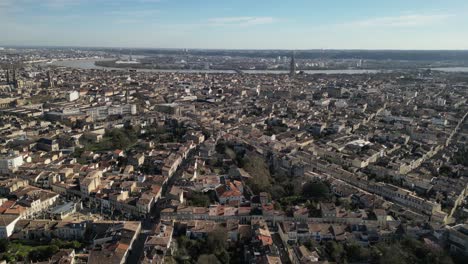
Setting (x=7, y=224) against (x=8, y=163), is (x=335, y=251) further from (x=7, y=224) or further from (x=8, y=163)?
(x=8, y=163)

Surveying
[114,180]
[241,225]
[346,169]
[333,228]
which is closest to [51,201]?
[114,180]

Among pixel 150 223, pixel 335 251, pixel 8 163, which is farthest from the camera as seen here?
pixel 8 163

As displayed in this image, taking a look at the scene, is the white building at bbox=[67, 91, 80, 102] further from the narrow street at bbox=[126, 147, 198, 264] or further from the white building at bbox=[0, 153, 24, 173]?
the narrow street at bbox=[126, 147, 198, 264]

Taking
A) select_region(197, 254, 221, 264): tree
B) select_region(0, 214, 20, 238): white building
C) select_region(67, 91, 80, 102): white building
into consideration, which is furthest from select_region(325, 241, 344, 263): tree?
select_region(67, 91, 80, 102): white building

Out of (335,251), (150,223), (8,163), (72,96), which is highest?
(72,96)

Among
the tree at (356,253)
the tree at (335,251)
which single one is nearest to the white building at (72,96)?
the tree at (335,251)

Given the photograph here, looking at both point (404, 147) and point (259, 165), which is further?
point (404, 147)

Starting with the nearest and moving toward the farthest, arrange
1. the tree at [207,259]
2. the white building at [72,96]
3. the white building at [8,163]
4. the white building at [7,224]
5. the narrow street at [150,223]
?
1. the tree at [207,259]
2. the narrow street at [150,223]
3. the white building at [7,224]
4. the white building at [8,163]
5. the white building at [72,96]

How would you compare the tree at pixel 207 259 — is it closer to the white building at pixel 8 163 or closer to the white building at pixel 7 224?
the white building at pixel 7 224

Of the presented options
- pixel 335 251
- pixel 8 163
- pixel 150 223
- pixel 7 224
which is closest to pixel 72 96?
pixel 8 163

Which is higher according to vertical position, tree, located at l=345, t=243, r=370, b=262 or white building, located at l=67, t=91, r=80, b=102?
white building, located at l=67, t=91, r=80, b=102

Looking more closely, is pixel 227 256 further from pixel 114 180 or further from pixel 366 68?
pixel 366 68
